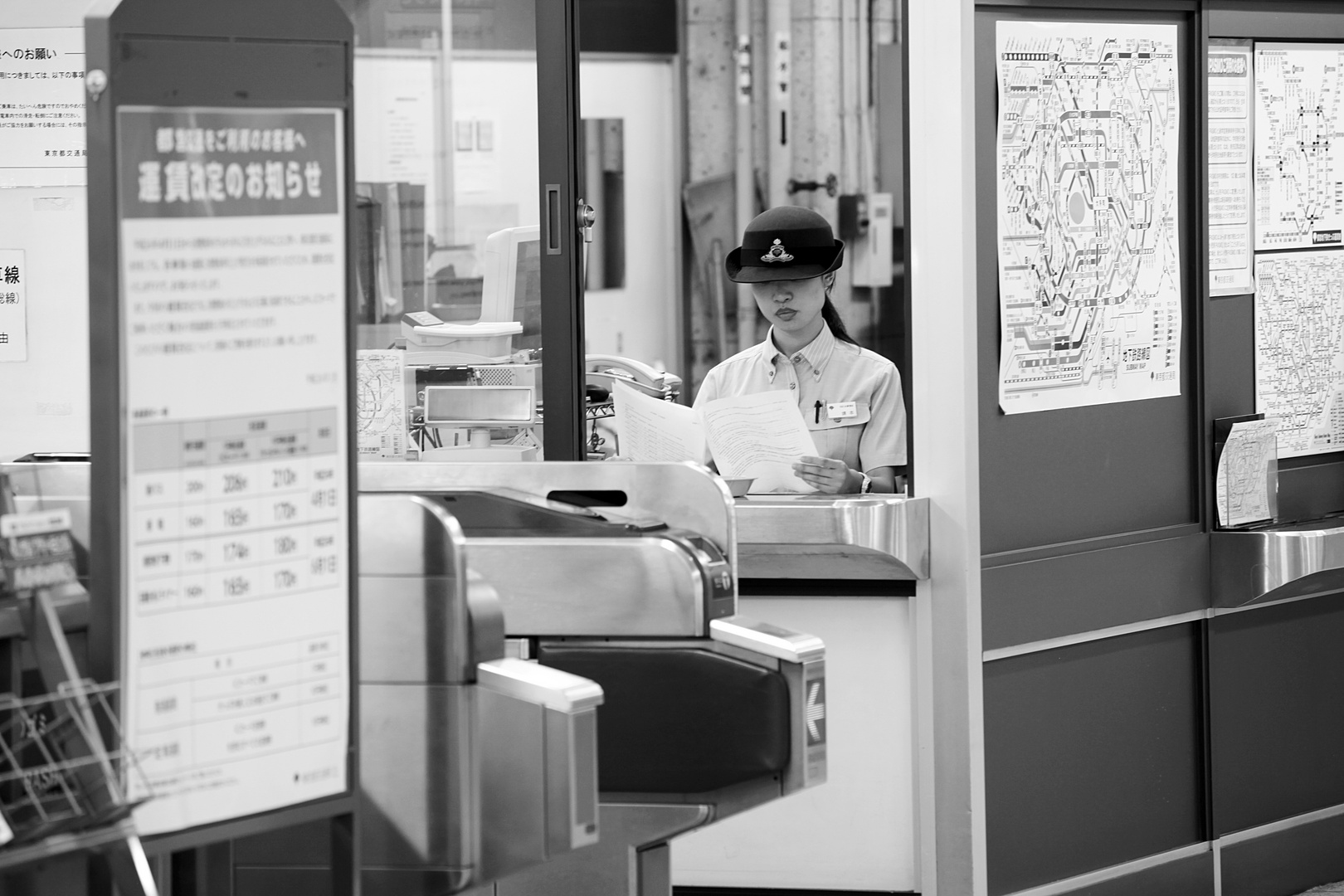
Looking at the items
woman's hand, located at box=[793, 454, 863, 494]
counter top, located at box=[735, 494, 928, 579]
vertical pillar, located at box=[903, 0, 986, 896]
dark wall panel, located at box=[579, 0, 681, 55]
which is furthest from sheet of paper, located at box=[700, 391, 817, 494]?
dark wall panel, located at box=[579, 0, 681, 55]

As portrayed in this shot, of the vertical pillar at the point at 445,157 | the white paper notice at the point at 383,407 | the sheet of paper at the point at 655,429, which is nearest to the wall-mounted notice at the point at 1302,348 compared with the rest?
the sheet of paper at the point at 655,429

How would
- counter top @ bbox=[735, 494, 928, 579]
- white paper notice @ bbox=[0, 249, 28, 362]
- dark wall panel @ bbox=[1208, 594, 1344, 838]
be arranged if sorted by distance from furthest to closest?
white paper notice @ bbox=[0, 249, 28, 362] < dark wall panel @ bbox=[1208, 594, 1344, 838] < counter top @ bbox=[735, 494, 928, 579]

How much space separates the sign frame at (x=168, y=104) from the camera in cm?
139

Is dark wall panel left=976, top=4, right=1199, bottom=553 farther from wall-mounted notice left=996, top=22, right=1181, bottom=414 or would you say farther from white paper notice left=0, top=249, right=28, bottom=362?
white paper notice left=0, top=249, right=28, bottom=362

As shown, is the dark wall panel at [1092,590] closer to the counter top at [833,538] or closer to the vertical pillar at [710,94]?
the counter top at [833,538]

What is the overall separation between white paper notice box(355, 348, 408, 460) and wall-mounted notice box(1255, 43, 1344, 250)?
197 centimetres

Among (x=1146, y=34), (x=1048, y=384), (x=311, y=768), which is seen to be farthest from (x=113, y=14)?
(x=1146, y=34)

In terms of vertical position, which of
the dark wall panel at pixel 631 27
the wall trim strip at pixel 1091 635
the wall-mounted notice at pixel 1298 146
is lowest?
the wall trim strip at pixel 1091 635

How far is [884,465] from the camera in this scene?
3.85 meters

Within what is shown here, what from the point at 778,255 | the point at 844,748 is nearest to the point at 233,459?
the point at 844,748

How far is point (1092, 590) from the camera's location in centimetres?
352

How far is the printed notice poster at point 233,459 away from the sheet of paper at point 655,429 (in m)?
1.91

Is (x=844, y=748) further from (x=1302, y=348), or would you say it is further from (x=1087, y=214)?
(x=1302, y=348)

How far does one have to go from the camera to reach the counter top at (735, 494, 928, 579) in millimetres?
3258
